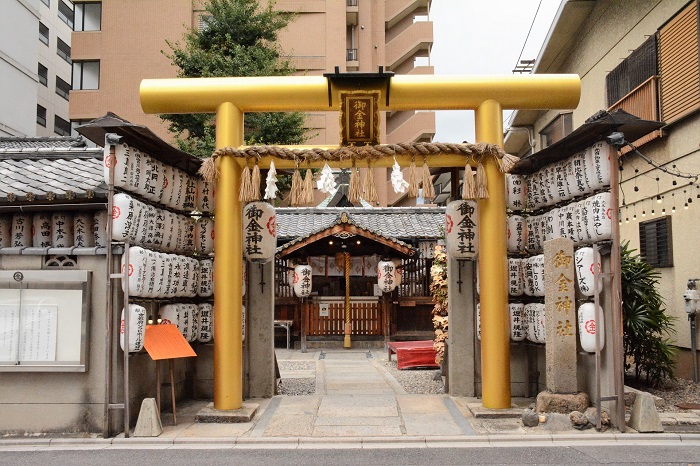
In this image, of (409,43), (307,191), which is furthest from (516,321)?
(409,43)

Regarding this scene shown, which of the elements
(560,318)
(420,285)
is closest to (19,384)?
(560,318)

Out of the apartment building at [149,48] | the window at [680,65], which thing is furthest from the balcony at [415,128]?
the window at [680,65]

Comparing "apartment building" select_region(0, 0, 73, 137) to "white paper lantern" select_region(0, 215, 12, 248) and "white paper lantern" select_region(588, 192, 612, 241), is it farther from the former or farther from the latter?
"white paper lantern" select_region(588, 192, 612, 241)

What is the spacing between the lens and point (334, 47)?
37.0 m

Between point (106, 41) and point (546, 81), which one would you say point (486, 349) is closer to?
point (546, 81)

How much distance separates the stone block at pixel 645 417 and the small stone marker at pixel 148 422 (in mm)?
7142

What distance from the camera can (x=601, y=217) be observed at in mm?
9695

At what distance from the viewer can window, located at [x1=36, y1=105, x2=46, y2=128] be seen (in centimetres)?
3678

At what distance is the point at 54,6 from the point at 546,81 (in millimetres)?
37076

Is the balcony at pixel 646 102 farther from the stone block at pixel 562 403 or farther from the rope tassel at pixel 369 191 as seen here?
the rope tassel at pixel 369 191

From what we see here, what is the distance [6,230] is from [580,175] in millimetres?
9454

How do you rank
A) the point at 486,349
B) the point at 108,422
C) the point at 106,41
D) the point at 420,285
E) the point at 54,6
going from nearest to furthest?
the point at 108,422 → the point at 486,349 → the point at 420,285 → the point at 106,41 → the point at 54,6

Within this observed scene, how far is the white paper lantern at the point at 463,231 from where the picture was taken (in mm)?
11320

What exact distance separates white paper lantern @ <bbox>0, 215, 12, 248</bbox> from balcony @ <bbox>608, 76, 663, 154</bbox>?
1316 cm
